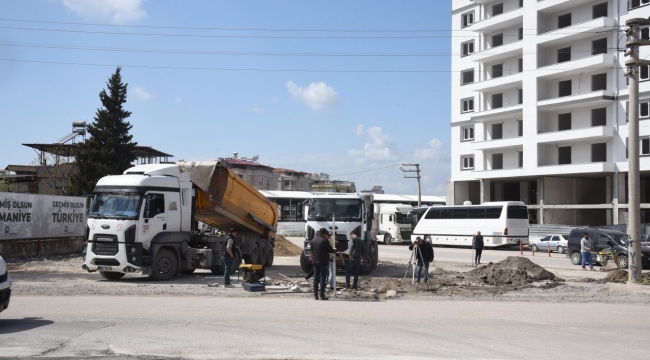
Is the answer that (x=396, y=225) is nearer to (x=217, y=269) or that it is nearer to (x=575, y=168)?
(x=575, y=168)

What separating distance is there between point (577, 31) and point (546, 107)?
6761mm

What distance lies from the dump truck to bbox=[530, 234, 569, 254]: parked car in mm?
26918

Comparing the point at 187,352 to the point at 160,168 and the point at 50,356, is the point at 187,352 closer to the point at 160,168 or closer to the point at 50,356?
the point at 50,356

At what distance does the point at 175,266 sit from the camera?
20.8 m

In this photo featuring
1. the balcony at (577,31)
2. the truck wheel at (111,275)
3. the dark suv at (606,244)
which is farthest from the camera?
the balcony at (577,31)

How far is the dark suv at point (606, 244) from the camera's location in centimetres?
2825

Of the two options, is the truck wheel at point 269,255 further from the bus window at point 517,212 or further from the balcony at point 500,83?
the balcony at point 500,83

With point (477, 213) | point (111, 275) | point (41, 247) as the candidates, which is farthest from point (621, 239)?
point (41, 247)

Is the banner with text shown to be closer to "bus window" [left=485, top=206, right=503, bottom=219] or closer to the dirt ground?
the dirt ground

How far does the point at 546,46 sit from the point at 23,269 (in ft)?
154

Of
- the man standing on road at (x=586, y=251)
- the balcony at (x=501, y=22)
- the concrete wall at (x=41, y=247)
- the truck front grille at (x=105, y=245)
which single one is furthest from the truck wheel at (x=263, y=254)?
the balcony at (x=501, y=22)

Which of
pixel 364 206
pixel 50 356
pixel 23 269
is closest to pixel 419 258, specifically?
pixel 364 206

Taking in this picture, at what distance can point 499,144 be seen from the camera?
59812 millimetres

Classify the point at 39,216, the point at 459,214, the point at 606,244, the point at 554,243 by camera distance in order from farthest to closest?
the point at 459,214
the point at 554,243
the point at 606,244
the point at 39,216
